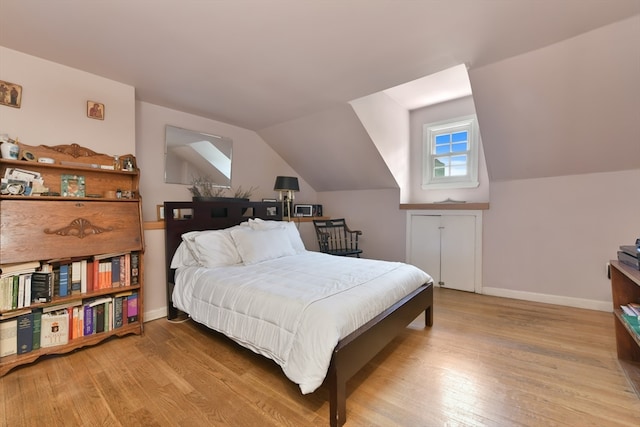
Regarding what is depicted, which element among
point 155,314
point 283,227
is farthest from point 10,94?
point 283,227

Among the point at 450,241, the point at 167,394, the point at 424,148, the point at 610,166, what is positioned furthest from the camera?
the point at 424,148

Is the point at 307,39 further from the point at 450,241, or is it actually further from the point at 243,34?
the point at 450,241

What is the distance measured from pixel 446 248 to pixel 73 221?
401cm

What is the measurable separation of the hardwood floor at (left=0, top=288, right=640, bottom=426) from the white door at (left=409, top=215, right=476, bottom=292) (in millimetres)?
1188

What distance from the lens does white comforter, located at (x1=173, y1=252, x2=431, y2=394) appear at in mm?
1465

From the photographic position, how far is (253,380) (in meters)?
1.80

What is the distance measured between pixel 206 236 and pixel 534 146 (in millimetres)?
3418

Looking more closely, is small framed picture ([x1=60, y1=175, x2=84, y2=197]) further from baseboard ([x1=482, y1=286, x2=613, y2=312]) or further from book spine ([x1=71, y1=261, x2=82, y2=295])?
baseboard ([x1=482, y1=286, x2=613, y2=312])

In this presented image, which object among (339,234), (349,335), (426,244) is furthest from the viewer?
(339,234)

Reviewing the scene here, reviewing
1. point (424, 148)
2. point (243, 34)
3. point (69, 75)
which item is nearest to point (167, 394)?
point (243, 34)

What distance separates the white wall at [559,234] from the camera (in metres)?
2.82

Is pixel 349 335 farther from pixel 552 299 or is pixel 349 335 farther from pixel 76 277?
pixel 552 299

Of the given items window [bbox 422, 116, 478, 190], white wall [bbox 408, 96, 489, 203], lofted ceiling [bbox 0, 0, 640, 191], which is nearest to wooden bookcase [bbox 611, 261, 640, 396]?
lofted ceiling [bbox 0, 0, 640, 191]

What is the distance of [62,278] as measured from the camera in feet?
6.85
